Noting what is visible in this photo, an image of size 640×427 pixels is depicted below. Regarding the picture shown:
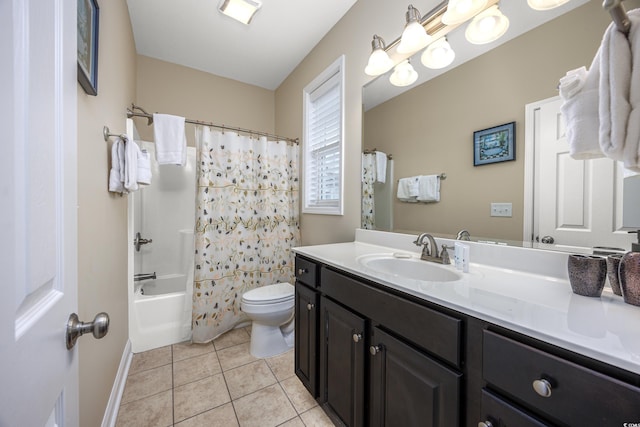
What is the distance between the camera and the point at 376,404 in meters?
0.95

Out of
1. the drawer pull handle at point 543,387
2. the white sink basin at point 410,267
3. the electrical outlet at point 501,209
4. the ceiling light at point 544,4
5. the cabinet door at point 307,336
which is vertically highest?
the ceiling light at point 544,4

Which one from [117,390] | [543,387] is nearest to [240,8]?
[543,387]

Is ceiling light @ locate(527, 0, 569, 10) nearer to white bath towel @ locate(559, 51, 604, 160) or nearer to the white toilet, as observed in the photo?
white bath towel @ locate(559, 51, 604, 160)

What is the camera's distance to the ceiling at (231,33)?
70.1 inches

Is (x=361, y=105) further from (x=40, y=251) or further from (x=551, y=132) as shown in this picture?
(x=40, y=251)

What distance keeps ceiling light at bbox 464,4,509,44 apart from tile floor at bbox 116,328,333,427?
2.01m

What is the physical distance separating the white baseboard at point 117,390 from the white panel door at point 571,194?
6.92 ft

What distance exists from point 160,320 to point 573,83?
8.76 ft

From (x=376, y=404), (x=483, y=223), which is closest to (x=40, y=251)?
(x=376, y=404)

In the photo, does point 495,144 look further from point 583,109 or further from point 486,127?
point 583,109

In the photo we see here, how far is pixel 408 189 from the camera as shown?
148 cm

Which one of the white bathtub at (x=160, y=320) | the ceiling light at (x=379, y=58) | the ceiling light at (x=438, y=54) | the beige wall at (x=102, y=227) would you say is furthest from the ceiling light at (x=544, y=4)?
the white bathtub at (x=160, y=320)

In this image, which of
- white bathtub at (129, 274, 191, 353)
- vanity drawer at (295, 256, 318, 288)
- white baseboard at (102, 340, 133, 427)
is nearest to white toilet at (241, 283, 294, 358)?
vanity drawer at (295, 256, 318, 288)

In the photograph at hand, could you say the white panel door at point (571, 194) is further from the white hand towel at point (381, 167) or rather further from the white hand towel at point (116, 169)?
the white hand towel at point (116, 169)
